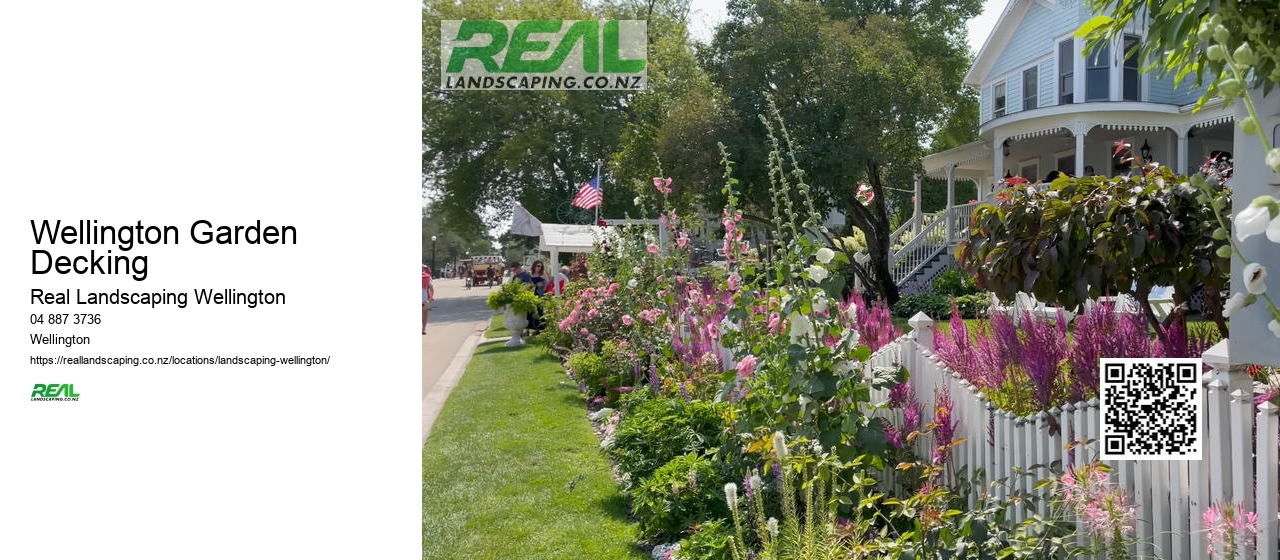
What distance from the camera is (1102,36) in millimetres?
2768

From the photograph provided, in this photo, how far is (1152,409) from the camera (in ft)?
8.41

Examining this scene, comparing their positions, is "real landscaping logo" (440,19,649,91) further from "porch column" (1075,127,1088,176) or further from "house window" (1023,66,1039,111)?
"porch column" (1075,127,1088,176)

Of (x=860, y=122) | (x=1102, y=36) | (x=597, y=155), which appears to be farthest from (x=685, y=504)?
(x=597, y=155)

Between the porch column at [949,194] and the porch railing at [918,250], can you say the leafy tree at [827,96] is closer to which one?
the porch railing at [918,250]

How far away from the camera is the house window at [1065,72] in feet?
58.7

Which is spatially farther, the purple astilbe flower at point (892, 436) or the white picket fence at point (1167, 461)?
the purple astilbe flower at point (892, 436)

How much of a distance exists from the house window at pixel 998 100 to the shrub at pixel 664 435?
1840 centimetres

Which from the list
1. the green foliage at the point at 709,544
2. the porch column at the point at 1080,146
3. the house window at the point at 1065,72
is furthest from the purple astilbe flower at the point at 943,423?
the house window at the point at 1065,72

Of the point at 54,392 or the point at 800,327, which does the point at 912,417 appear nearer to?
the point at 800,327

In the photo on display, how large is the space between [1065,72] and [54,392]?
19.1m

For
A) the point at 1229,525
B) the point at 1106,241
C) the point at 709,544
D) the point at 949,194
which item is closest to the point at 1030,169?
the point at 949,194

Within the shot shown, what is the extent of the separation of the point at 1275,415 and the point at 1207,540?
435mm

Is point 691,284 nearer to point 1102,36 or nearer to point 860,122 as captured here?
point 1102,36

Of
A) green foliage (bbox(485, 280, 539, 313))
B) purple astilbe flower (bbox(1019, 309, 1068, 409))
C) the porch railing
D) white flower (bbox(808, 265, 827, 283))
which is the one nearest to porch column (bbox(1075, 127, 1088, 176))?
the porch railing
